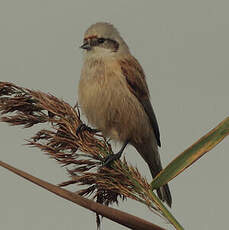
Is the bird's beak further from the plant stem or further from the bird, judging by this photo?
the plant stem

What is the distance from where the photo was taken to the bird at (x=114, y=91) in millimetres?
3869

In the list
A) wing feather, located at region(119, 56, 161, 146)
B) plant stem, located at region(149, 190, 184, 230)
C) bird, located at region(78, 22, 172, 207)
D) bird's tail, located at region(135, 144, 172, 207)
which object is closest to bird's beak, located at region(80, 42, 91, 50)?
bird, located at region(78, 22, 172, 207)

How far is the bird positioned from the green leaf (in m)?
1.93

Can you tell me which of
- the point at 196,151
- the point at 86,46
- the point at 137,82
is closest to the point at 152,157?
the point at 137,82

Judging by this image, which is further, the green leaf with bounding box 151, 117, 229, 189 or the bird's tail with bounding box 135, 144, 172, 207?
the bird's tail with bounding box 135, 144, 172, 207

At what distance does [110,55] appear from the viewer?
4.15 meters

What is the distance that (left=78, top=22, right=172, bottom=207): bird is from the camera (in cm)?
387

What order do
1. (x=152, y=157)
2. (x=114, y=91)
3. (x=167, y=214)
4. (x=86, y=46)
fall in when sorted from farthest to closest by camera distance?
(x=152, y=157), (x=86, y=46), (x=114, y=91), (x=167, y=214)

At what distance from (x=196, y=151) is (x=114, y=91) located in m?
2.23

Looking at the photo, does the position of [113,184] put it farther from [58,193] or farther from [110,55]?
[110,55]

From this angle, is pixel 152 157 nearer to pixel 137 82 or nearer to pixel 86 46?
pixel 137 82

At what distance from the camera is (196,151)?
67.8 inches

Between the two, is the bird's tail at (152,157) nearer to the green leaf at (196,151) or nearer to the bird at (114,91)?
the bird at (114,91)

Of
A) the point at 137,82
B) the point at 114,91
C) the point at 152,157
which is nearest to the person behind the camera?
the point at 114,91
